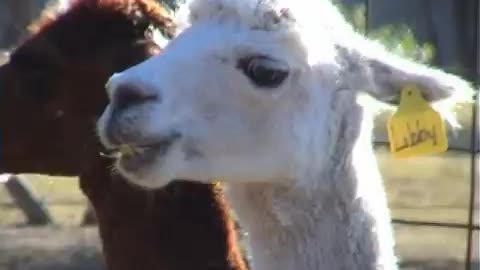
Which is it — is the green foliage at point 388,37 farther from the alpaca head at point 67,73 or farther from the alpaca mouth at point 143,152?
the alpaca mouth at point 143,152

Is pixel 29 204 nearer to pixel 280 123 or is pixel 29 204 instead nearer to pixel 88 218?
pixel 88 218

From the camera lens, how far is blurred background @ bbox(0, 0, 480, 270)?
23.7ft

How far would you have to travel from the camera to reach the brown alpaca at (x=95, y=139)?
337 centimetres

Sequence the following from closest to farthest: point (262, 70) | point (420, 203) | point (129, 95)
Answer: point (129, 95), point (262, 70), point (420, 203)

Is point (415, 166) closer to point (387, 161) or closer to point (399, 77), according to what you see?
point (387, 161)

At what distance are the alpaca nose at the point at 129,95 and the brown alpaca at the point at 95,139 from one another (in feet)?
2.39

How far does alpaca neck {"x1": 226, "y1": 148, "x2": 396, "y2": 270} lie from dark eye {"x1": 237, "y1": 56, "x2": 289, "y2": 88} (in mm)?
253

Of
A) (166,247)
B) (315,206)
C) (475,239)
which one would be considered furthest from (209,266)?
(475,239)

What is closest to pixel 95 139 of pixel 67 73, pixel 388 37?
pixel 67 73

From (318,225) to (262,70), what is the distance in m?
0.39

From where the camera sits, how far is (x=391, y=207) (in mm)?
9172

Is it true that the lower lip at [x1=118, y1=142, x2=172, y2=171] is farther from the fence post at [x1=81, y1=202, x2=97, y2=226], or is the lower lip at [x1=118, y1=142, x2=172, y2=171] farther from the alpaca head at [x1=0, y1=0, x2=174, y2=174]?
the fence post at [x1=81, y1=202, x2=97, y2=226]

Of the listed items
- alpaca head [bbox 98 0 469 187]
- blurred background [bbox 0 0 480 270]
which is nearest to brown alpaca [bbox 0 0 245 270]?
alpaca head [bbox 98 0 469 187]

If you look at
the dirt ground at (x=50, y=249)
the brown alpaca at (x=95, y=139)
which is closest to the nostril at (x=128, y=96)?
the brown alpaca at (x=95, y=139)
